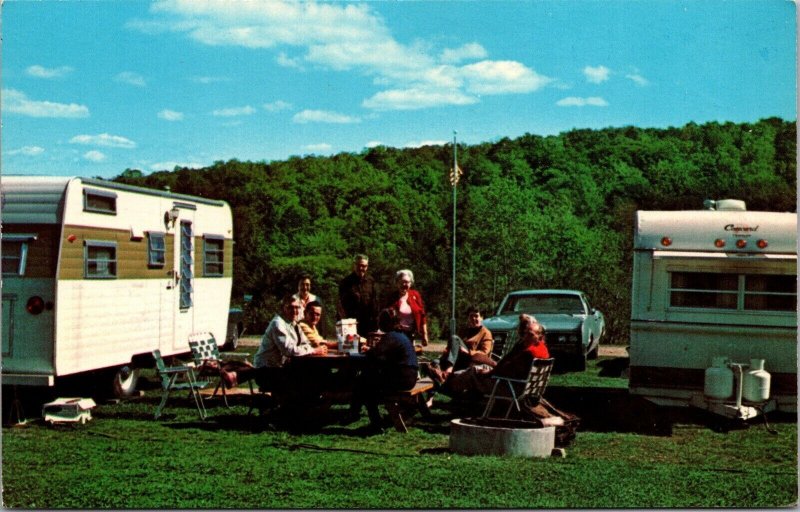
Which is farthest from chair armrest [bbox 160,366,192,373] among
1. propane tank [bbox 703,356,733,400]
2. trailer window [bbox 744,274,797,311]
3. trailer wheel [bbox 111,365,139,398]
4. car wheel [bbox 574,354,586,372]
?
car wheel [bbox 574,354,586,372]

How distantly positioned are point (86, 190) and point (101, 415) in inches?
82.7

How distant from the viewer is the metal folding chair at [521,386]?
7184mm

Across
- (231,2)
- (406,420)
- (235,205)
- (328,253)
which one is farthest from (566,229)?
(231,2)

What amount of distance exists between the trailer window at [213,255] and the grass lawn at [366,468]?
3713 mm

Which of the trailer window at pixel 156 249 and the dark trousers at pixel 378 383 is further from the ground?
the trailer window at pixel 156 249

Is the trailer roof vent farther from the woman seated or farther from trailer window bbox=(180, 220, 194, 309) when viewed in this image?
trailer window bbox=(180, 220, 194, 309)

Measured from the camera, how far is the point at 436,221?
19.4 metres

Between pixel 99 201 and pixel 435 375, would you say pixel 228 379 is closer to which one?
pixel 435 375

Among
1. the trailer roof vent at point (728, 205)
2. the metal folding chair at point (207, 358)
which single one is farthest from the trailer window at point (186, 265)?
the trailer roof vent at point (728, 205)

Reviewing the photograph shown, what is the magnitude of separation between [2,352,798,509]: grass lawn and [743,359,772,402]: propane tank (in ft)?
0.88

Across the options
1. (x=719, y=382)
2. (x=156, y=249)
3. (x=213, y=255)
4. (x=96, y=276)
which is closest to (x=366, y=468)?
(x=719, y=382)

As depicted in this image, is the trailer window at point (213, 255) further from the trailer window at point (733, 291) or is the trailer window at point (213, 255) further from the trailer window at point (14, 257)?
the trailer window at point (733, 291)

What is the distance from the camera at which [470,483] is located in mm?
6031

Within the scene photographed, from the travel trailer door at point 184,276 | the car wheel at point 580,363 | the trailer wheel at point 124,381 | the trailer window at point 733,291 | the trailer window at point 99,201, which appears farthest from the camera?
the car wheel at point 580,363
